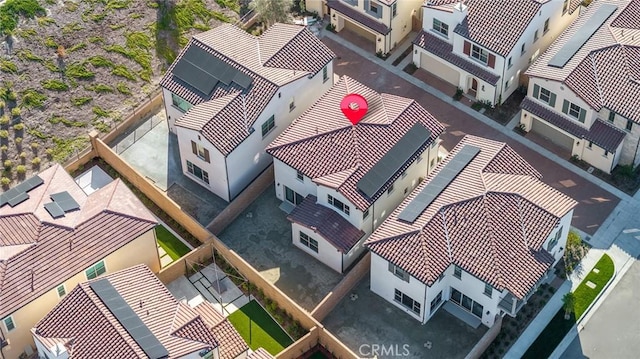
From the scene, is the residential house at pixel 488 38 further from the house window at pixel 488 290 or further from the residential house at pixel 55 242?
the residential house at pixel 55 242

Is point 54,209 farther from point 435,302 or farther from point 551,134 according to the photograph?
point 551,134

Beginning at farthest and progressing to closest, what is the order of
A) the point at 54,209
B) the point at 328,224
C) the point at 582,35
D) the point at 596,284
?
1. the point at 582,35
2. the point at 596,284
3. the point at 328,224
4. the point at 54,209

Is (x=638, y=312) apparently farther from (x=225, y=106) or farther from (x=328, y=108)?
(x=225, y=106)

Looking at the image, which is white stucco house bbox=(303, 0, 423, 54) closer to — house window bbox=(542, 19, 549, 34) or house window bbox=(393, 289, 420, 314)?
house window bbox=(542, 19, 549, 34)

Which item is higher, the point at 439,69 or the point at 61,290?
the point at 439,69

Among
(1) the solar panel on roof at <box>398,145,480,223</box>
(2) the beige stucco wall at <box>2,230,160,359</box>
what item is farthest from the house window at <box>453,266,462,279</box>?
(2) the beige stucco wall at <box>2,230,160,359</box>

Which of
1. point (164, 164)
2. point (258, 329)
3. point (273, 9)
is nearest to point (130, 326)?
point (258, 329)

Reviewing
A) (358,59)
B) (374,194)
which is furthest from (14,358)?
(358,59)
